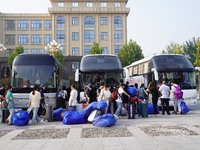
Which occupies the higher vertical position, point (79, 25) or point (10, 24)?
point (10, 24)

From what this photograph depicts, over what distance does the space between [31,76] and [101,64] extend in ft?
14.8

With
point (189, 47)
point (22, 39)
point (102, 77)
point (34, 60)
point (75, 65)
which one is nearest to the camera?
point (34, 60)

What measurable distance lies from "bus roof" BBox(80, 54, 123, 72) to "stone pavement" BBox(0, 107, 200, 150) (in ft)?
24.8

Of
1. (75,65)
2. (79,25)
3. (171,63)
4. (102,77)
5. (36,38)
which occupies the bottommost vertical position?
(102,77)

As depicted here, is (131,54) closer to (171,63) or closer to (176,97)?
(171,63)

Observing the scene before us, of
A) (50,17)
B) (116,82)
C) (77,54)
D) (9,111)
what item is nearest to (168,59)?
(116,82)

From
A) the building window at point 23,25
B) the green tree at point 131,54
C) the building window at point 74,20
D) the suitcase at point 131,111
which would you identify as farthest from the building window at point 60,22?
the suitcase at point 131,111

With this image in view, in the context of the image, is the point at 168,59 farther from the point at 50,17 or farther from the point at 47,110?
the point at 50,17

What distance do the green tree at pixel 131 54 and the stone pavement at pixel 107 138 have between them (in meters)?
49.9

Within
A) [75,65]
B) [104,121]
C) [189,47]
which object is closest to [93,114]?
[104,121]

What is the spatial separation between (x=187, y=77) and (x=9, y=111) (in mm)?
10765

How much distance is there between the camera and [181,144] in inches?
340

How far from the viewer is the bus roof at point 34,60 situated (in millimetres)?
18312

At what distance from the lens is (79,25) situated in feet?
247
